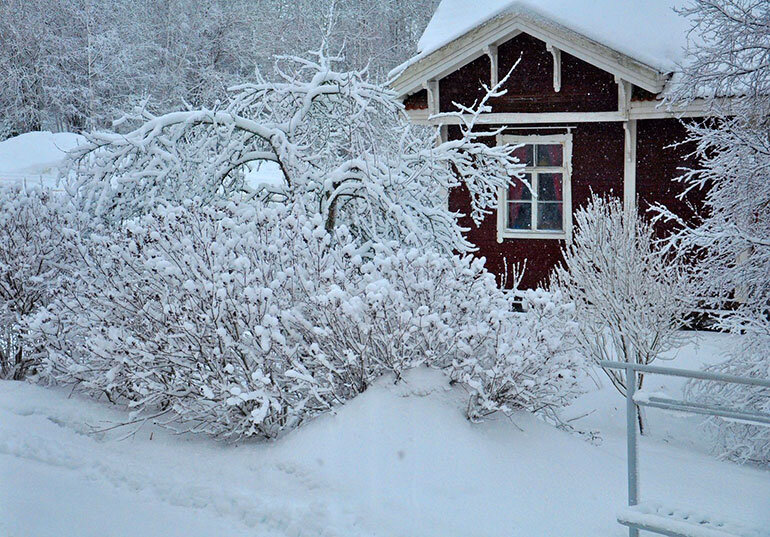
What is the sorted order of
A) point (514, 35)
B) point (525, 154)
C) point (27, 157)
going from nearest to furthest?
point (514, 35)
point (525, 154)
point (27, 157)

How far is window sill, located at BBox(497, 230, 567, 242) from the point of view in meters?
12.5

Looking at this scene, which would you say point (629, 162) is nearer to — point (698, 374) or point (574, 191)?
point (574, 191)

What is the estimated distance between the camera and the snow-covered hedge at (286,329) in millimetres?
5809

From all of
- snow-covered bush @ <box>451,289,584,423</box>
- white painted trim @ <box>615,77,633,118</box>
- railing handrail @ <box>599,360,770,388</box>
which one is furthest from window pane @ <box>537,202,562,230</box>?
railing handrail @ <box>599,360,770,388</box>

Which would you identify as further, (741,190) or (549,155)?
(549,155)

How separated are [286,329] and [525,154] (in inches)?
298

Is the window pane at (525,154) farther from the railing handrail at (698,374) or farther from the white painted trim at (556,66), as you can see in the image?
the railing handrail at (698,374)

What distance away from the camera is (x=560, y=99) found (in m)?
12.1

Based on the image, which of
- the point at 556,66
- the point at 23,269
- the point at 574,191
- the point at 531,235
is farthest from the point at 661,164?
the point at 23,269

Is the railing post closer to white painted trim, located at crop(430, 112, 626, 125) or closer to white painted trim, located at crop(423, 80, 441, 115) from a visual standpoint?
white painted trim, located at crop(430, 112, 626, 125)

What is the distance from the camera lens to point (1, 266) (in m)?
7.64

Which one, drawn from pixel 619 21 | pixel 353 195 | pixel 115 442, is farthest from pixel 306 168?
pixel 619 21

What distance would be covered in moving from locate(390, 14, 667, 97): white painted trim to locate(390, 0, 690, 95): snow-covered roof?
5cm

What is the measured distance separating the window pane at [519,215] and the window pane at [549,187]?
25 centimetres
